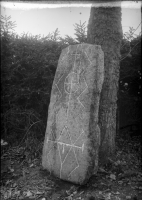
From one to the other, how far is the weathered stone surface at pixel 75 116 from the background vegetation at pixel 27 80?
1.06 metres

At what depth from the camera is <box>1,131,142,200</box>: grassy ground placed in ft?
9.26

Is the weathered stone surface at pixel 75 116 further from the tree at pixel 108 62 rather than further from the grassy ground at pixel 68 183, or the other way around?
the tree at pixel 108 62

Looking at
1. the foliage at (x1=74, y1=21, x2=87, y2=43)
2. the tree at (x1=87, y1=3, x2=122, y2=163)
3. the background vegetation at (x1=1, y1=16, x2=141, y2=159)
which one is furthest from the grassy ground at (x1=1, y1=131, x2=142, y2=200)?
the foliage at (x1=74, y1=21, x2=87, y2=43)

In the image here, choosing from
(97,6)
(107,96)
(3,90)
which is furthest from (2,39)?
(107,96)

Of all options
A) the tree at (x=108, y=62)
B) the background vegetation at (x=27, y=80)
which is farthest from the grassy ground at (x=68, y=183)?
the background vegetation at (x=27, y=80)

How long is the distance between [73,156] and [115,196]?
801 millimetres

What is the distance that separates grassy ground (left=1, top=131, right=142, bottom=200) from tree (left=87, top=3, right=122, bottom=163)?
365 millimetres

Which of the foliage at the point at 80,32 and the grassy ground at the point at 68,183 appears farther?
the foliage at the point at 80,32

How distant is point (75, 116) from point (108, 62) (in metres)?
1.25

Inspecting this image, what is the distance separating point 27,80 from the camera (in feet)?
15.5

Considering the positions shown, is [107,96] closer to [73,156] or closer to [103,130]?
[103,130]

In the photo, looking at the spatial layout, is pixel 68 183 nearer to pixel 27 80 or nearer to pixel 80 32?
pixel 27 80

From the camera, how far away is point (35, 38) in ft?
16.6

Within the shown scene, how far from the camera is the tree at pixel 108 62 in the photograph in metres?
3.62
